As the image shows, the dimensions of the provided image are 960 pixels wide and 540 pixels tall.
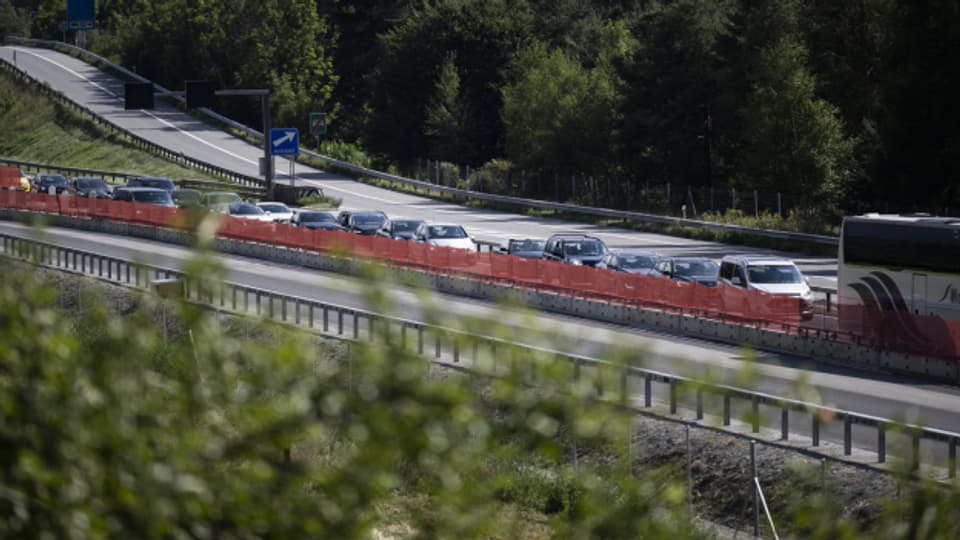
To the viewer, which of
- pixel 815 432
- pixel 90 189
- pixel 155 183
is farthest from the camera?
pixel 155 183

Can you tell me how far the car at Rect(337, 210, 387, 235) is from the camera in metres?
54.7

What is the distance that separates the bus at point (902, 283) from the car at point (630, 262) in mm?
7879

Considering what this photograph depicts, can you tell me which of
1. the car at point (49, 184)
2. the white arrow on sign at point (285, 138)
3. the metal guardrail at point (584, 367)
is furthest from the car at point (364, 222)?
the car at point (49, 184)

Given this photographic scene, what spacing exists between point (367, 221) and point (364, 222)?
0.19 meters

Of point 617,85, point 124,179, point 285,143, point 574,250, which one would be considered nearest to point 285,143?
point 285,143

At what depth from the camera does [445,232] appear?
49.7 m

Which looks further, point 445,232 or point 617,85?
point 617,85

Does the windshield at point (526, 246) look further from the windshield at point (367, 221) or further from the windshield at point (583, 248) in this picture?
the windshield at point (367, 221)

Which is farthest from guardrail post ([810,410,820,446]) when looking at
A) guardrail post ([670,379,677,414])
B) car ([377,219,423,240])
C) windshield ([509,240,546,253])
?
car ([377,219,423,240])

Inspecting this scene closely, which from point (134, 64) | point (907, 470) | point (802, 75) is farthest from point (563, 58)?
point (907, 470)

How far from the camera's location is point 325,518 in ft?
29.1

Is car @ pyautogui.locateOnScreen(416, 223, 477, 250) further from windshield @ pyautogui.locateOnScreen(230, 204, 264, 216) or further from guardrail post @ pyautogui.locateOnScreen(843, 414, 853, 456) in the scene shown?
guardrail post @ pyautogui.locateOnScreen(843, 414, 853, 456)

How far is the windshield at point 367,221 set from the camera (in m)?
55.2

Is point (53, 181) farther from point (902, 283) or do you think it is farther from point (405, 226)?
point (902, 283)
